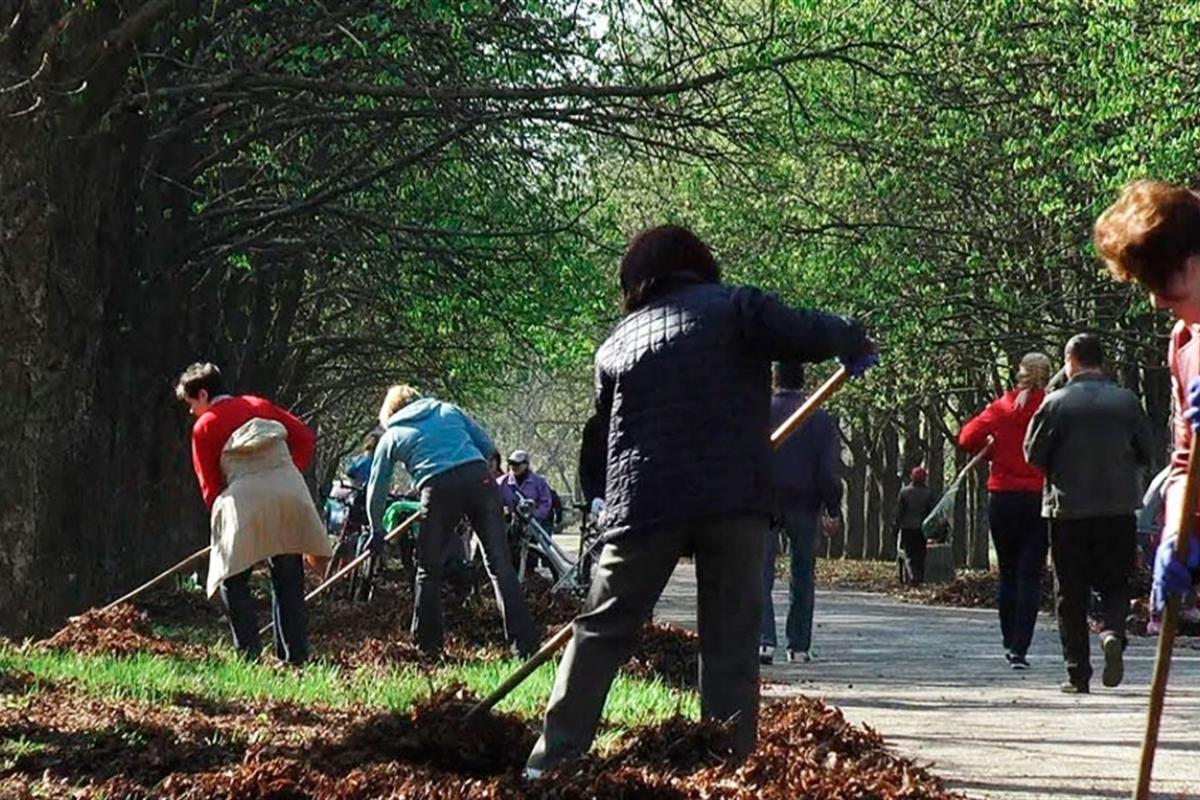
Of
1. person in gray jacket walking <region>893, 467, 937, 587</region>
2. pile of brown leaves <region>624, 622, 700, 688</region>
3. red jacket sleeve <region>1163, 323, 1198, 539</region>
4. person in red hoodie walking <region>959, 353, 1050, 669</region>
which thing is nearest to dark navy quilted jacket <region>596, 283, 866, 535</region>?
red jacket sleeve <region>1163, 323, 1198, 539</region>

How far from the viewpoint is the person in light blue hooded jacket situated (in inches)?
557

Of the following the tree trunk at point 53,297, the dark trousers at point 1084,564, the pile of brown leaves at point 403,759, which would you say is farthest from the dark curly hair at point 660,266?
the tree trunk at point 53,297

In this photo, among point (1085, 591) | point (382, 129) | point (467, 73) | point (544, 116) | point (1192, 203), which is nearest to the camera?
point (1192, 203)

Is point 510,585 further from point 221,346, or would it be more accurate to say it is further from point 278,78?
point 221,346

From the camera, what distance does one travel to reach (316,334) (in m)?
35.6

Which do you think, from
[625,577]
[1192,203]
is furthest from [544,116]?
[1192,203]

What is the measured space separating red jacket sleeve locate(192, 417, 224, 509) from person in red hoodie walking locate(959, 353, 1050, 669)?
15.5 ft

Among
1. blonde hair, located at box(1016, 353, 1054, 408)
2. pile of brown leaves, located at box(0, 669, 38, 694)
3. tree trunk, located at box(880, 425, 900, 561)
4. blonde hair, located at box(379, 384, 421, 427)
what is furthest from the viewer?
tree trunk, located at box(880, 425, 900, 561)

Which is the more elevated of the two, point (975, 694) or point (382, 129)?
point (382, 129)

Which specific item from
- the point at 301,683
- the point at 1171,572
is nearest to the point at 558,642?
the point at 1171,572

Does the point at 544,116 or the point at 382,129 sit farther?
the point at 382,129

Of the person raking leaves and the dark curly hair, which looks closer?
the person raking leaves

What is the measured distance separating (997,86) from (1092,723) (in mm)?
15253

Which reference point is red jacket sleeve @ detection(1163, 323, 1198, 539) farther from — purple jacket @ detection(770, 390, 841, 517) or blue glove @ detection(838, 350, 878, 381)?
purple jacket @ detection(770, 390, 841, 517)
